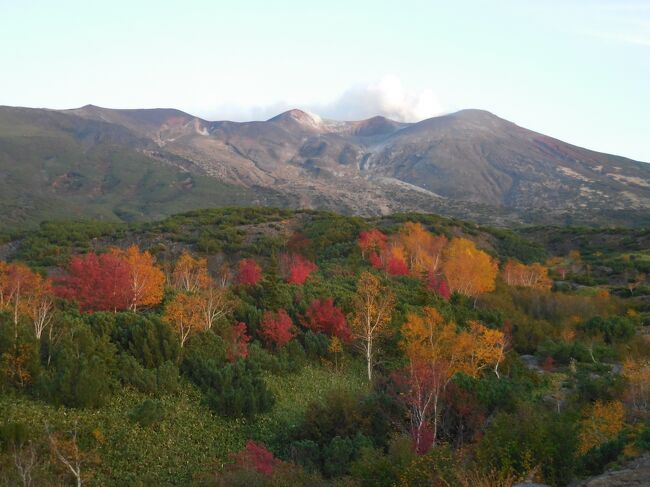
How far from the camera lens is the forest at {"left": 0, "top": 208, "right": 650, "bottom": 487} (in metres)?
15.7

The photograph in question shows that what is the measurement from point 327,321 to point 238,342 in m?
6.27

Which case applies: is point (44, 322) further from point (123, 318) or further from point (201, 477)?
point (201, 477)

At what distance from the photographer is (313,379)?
29.1 metres

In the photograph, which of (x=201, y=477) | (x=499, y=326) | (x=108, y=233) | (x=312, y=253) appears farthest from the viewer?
(x=108, y=233)

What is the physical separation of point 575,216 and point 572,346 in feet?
382

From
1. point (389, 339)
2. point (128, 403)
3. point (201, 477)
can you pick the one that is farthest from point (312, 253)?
point (201, 477)

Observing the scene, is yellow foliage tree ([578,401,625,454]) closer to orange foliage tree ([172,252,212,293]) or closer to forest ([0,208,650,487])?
forest ([0,208,650,487])

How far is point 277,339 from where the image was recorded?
31.9 meters

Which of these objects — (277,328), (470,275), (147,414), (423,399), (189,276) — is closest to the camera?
(147,414)

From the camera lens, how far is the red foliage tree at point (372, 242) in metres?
58.6

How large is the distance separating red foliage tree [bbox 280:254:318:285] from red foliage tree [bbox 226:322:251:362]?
10972 mm

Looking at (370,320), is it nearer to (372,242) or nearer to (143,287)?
(143,287)

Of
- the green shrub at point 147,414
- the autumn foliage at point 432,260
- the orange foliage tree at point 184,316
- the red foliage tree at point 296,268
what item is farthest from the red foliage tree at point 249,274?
the green shrub at point 147,414

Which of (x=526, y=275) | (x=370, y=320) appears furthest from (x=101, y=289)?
(x=526, y=275)
